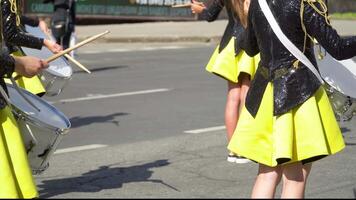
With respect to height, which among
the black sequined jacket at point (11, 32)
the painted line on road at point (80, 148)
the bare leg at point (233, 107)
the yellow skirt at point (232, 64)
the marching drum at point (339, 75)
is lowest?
the painted line on road at point (80, 148)

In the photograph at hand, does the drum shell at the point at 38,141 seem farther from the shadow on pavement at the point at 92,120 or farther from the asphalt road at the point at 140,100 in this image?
the shadow on pavement at the point at 92,120

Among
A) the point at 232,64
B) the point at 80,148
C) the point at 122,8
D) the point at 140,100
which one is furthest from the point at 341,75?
the point at 122,8

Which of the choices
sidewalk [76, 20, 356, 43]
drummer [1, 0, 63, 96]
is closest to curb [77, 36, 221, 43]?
sidewalk [76, 20, 356, 43]

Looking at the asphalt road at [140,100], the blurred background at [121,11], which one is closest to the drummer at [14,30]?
the asphalt road at [140,100]

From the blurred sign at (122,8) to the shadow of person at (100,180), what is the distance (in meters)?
18.2

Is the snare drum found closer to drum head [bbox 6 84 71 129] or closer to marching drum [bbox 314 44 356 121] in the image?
drum head [bbox 6 84 71 129]

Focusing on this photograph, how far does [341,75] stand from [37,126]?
2068mm

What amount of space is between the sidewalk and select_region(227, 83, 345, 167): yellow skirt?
1797 centimetres

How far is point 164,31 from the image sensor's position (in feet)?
80.4

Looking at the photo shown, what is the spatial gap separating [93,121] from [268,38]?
216 inches

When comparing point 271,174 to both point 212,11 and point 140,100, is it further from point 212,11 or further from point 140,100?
point 140,100

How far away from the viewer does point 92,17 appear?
26.3m

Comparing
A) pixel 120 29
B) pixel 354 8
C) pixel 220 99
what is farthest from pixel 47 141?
pixel 354 8

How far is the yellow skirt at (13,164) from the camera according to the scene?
15.5 ft
